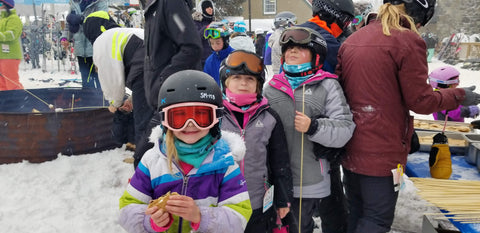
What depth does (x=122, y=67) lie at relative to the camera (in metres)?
3.94

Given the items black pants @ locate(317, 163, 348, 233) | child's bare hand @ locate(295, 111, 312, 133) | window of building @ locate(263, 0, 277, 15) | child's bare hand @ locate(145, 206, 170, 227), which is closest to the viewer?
child's bare hand @ locate(145, 206, 170, 227)

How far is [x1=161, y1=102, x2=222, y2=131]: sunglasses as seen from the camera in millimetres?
1823

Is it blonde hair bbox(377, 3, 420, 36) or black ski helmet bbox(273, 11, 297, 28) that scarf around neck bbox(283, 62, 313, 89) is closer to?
blonde hair bbox(377, 3, 420, 36)

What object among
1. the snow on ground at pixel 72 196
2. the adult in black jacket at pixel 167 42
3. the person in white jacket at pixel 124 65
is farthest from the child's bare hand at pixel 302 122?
the person in white jacket at pixel 124 65

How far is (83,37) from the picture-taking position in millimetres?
7105

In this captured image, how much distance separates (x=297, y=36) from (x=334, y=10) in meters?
0.59

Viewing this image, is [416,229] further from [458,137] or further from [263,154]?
[263,154]

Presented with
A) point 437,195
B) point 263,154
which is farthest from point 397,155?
point 263,154

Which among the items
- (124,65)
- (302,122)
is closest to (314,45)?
(302,122)

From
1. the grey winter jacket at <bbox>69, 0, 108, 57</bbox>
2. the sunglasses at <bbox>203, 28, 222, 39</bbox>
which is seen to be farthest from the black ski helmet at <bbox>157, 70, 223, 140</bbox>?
the grey winter jacket at <bbox>69, 0, 108, 57</bbox>

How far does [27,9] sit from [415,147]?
2411cm

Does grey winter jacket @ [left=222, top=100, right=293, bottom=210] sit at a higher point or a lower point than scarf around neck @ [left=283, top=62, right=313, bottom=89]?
lower

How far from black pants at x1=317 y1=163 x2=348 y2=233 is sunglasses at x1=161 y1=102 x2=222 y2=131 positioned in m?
1.67

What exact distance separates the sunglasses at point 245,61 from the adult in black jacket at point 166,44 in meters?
0.82
